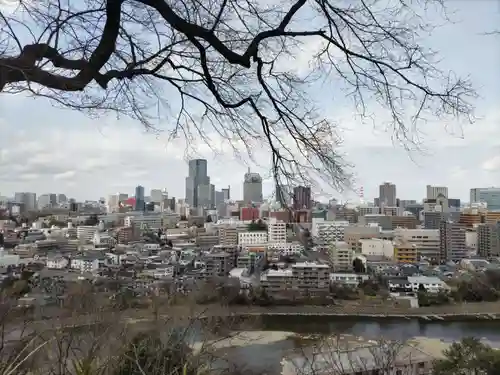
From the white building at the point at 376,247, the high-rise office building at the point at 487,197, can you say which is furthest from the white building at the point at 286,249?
the high-rise office building at the point at 487,197

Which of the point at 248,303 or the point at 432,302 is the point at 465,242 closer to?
the point at 432,302

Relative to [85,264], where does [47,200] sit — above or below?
Answer: above

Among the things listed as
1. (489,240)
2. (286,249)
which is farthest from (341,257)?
(489,240)

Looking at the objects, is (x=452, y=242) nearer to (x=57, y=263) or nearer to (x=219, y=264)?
(x=219, y=264)

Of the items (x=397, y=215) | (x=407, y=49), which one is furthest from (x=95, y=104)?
(x=397, y=215)

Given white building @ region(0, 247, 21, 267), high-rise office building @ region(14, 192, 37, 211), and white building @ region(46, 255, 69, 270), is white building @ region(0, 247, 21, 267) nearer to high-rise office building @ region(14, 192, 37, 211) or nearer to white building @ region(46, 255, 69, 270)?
white building @ region(46, 255, 69, 270)

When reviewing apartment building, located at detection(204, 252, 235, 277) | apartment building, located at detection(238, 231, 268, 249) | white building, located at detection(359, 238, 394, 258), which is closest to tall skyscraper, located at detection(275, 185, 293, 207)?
apartment building, located at detection(204, 252, 235, 277)
